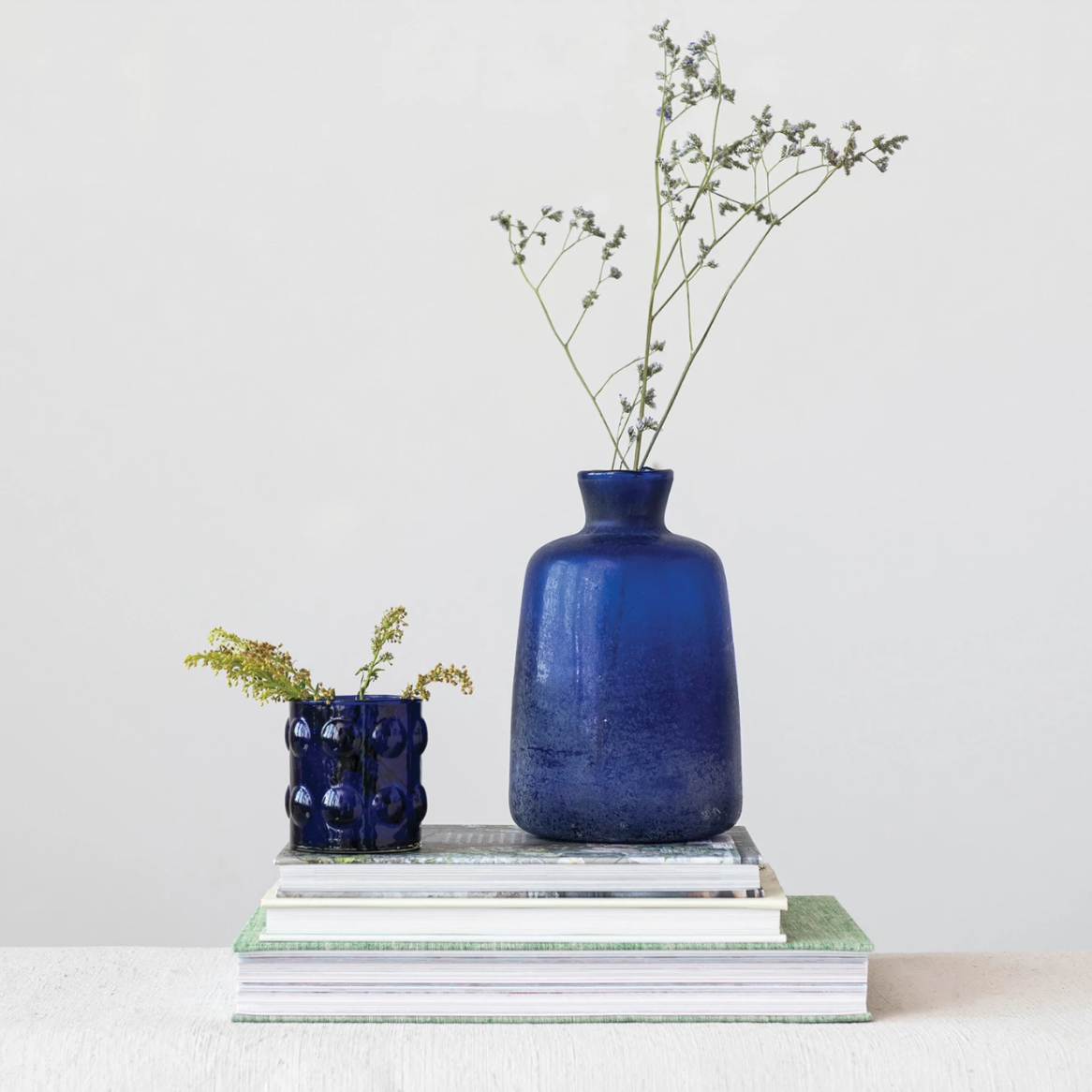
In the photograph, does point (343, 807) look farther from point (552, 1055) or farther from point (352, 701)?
point (552, 1055)

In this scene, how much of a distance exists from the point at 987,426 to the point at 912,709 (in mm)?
504

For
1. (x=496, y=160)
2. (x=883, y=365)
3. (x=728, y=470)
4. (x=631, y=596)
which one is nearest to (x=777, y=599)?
(x=728, y=470)

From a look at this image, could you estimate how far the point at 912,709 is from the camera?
241cm

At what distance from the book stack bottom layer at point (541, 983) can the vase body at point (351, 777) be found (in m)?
0.07

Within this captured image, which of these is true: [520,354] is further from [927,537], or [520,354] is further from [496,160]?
[927,537]

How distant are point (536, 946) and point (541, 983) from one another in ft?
0.08

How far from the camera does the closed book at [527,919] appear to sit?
0.79m

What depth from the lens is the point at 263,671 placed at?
2.79 feet

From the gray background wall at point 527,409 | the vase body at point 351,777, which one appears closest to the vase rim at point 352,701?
the vase body at point 351,777

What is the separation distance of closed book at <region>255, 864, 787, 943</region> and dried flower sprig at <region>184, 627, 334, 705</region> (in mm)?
125

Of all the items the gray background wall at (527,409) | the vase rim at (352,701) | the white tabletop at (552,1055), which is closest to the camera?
the white tabletop at (552,1055)

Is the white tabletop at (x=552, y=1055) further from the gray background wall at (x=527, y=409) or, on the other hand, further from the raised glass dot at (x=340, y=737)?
the gray background wall at (x=527, y=409)

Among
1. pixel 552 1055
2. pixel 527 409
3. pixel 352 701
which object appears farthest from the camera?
pixel 527 409

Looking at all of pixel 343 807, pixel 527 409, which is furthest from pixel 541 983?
pixel 527 409
